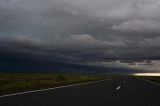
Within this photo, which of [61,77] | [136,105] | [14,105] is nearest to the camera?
[14,105]

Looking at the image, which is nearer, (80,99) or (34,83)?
(80,99)

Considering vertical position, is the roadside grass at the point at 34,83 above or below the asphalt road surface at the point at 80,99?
above

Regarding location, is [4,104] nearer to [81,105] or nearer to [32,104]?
[32,104]

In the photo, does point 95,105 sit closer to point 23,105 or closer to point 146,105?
point 146,105

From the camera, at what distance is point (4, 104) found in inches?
361

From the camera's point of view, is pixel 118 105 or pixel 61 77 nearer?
pixel 118 105

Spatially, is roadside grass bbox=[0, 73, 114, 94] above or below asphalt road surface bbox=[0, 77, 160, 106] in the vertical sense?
above

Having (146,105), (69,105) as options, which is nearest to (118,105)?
(146,105)

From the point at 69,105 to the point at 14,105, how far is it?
1994mm

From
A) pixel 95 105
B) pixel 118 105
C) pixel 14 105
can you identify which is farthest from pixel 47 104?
pixel 118 105

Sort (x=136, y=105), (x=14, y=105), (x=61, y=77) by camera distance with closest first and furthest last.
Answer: (x=14, y=105) < (x=136, y=105) < (x=61, y=77)

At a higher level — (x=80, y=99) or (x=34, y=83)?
(x=34, y=83)

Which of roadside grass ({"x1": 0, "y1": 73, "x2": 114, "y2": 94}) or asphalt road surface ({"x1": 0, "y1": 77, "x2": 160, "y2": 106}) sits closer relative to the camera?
asphalt road surface ({"x1": 0, "y1": 77, "x2": 160, "y2": 106})

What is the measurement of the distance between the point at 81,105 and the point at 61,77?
33033 mm
